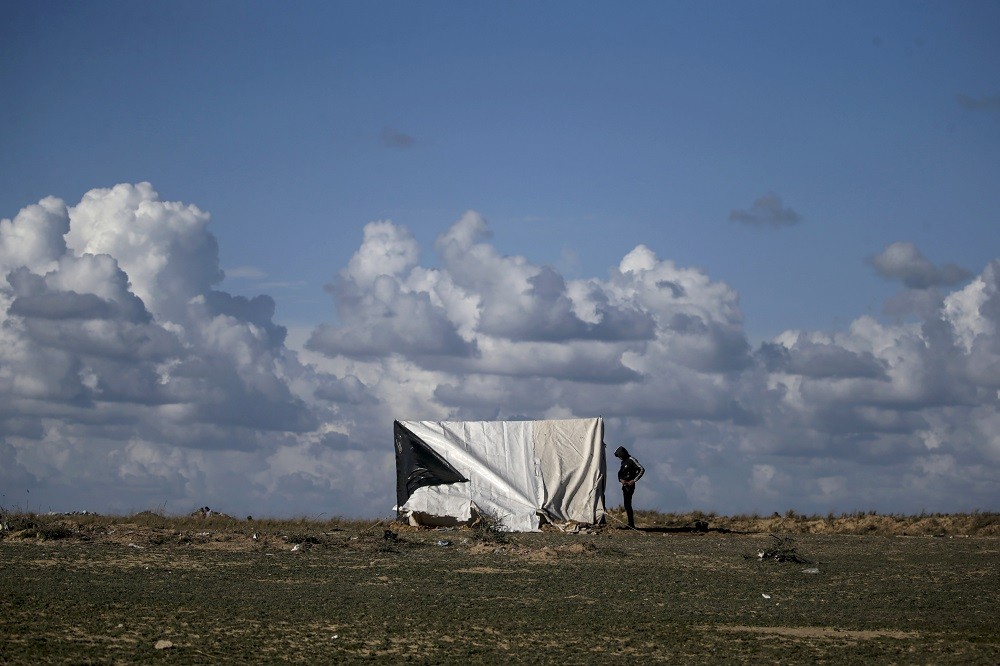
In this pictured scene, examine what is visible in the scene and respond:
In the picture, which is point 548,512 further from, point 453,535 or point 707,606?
point 707,606

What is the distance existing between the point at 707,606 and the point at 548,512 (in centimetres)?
1168

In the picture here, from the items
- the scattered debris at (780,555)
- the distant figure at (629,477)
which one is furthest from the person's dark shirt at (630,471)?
the scattered debris at (780,555)

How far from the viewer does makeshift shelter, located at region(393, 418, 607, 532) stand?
25.7m

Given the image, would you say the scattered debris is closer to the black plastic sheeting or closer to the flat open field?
the flat open field

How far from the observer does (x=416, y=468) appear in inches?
1037

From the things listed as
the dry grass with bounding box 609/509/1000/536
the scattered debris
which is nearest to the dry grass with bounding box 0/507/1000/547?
the dry grass with bounding box 609/509/1000/536

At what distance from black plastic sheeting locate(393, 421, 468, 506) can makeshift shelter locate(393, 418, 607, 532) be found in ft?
0.07

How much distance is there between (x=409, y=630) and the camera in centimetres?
1221

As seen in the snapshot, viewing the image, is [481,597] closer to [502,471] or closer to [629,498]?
[629,498]

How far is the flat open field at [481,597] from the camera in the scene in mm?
11266

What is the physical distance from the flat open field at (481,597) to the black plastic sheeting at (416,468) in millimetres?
2790

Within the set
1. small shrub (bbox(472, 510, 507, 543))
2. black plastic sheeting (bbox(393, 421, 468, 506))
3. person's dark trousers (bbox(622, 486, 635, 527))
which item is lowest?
small shrub (bbox(472, 510, 507, 543))

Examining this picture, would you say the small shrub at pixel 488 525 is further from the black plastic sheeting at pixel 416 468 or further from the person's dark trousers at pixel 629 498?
the person's dark trousers at pixel 629 498

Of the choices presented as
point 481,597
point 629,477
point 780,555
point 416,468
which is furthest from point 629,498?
point 481,597
